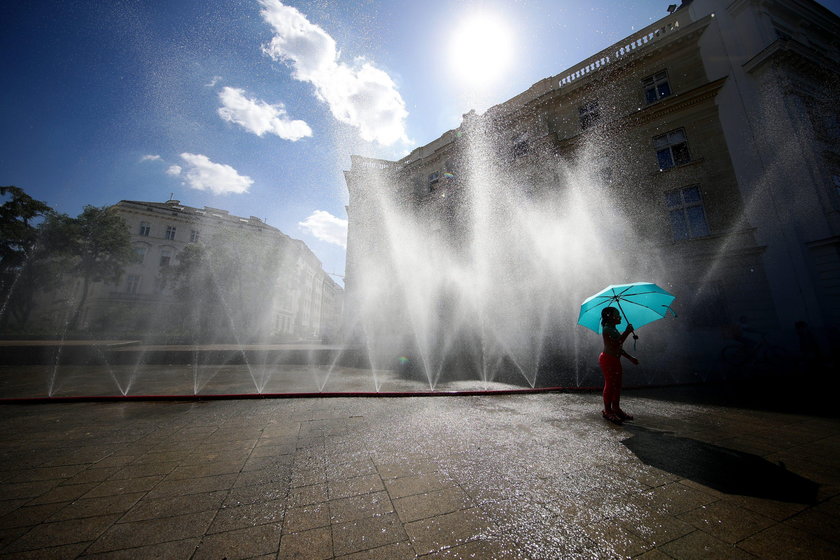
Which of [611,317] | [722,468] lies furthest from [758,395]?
[722,468]

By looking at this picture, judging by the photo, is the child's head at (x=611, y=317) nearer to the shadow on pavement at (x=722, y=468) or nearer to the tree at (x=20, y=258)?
the shadow on pavement at (x=722, y=468)

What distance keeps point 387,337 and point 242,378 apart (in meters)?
14.3

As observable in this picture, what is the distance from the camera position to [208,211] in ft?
161

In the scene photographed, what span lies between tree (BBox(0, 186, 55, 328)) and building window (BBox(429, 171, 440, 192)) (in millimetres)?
32521

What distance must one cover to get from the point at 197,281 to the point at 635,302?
3905 centimetres

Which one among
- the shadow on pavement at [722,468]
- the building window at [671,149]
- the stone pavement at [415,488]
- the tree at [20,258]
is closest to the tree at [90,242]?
the tree at [20,258]

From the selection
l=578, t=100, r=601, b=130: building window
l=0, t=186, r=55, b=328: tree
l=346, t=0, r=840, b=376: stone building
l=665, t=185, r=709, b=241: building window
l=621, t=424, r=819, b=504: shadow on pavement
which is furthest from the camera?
l=0, t=186, r=55, b=328: tree

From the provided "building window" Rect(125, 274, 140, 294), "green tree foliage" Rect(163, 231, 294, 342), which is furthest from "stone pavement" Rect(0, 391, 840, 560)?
"building window" Rect(125, 274, 140, 294)

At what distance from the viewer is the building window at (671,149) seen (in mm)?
15445

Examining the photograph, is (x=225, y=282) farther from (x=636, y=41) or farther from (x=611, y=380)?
(x=636, y=41)

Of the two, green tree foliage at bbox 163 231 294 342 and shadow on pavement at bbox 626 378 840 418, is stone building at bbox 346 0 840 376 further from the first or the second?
green tree foliage at bbox 163 231 294 342

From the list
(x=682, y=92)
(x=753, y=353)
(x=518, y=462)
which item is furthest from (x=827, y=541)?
(x=682, y=92)

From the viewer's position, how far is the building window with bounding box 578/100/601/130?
18266 millimetres

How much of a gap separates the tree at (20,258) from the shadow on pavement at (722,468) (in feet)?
133
